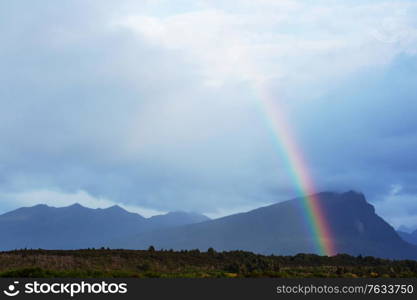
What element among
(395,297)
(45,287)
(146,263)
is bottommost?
(395,297)

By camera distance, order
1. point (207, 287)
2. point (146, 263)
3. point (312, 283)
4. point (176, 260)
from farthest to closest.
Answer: point (176, 260), point (146, 263), point (312, 283), point (207, 287)

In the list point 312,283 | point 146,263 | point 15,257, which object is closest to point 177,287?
point 312,283

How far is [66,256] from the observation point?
78.4 m

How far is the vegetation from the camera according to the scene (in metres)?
62.7

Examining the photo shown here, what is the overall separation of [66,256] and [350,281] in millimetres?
40318

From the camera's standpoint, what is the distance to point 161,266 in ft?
247

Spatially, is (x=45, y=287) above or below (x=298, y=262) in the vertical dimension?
below

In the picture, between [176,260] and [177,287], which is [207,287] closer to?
[177,287]

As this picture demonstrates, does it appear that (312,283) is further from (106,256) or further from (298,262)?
(298,262)

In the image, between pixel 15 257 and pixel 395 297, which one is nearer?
pixel 395 297

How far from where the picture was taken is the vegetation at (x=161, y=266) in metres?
62.7

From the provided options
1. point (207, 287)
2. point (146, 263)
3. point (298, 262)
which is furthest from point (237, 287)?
point (298, 262)

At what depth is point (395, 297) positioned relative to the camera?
146 ft

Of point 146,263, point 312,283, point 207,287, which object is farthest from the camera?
point 146,263
